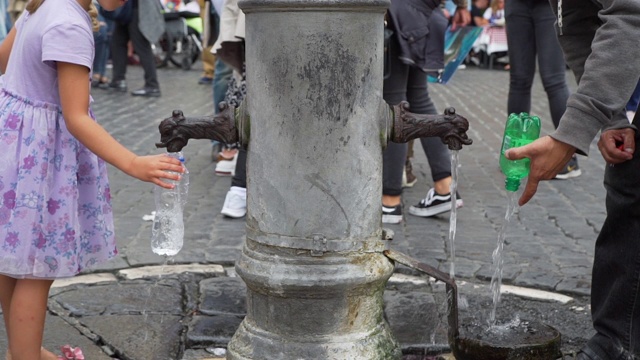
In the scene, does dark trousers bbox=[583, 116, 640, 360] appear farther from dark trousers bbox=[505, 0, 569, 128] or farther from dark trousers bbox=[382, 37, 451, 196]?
dark trousers bbox=[505, 0, 569, 128]

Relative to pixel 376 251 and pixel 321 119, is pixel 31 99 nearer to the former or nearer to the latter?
pixel 321 119

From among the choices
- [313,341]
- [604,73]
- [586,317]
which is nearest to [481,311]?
[586,317]

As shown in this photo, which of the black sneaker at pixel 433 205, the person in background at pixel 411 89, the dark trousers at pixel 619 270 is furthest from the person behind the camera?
the black sneaker at pixel 433 205

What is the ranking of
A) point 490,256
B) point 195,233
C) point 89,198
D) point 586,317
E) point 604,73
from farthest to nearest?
point 195,233 → point 490,256 → point 586,317 → point 89,198 → point 604,73

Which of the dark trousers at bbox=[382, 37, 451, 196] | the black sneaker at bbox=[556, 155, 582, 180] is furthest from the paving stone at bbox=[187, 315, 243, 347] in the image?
the black sneaker at bbox=[556, 155, 582, 180]

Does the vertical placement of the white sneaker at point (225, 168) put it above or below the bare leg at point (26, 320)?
below

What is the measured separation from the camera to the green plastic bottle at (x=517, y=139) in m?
2.93

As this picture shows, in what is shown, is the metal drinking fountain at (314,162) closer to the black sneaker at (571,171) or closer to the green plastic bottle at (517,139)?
the green plastic bottle at (517,139)

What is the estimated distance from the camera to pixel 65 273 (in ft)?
9.23

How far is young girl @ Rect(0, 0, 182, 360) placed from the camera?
8.85ft

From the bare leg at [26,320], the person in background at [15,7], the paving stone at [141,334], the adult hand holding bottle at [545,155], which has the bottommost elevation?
the paving stone at [141,334]

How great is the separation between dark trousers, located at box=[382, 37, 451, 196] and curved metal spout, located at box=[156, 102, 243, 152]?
2.04 meters

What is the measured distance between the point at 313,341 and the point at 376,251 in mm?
307

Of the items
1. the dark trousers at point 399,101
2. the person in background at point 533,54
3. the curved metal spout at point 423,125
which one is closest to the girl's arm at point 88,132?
the curved metal spout at point 423,125
